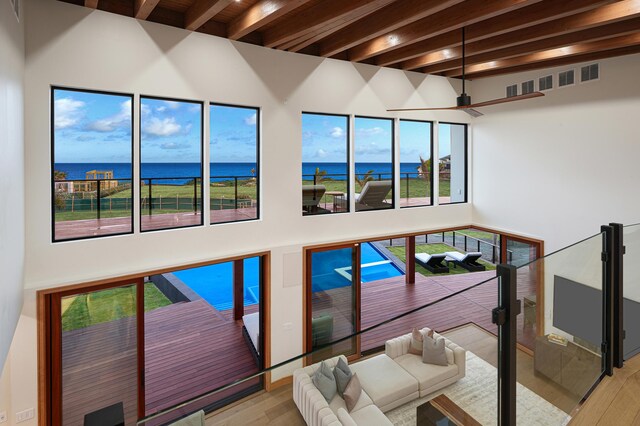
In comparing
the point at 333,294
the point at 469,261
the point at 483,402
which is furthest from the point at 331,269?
the point at 469,261

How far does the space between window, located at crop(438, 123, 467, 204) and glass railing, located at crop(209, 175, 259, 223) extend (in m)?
3.85

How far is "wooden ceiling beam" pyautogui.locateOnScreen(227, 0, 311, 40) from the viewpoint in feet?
13.3

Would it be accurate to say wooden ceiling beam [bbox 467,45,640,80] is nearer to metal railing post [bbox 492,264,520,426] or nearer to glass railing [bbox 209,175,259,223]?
glass railing [bbox 209,175,259,223]

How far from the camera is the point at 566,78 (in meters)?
6.23

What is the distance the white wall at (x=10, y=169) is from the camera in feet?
8.72

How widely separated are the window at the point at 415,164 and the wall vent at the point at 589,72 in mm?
2504

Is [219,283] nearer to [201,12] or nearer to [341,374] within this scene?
[201,12]

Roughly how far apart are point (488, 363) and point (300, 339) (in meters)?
4.62

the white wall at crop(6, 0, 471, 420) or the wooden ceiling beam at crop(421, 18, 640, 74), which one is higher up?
the wooden ceiling beam at crop(421, 18, 640, 74)

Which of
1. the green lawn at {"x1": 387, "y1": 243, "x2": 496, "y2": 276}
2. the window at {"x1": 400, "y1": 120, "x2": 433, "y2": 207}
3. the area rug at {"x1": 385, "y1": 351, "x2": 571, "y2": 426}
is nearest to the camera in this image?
the area rug at {"x1": 385, "y1": 351, "x2": 571, "y2": 426}

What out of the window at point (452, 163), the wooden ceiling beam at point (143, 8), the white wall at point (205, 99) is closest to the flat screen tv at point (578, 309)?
the white wall at point (205, 99)

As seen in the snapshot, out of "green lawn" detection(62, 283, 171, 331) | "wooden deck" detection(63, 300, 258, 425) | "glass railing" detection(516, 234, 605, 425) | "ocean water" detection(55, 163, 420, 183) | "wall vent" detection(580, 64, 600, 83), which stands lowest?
"wooden deck" detection(63, 300, 258, 425)

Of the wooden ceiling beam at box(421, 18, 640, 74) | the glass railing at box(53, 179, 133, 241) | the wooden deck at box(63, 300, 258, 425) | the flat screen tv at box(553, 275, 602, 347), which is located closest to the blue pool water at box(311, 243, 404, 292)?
the wooden deck at box(63, 300, 258, 425)

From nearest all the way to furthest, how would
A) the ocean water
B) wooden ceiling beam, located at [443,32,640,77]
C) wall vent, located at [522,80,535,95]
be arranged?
the ocean water → wooden ceiling beam, located at [443,32,640,77] → wall vent, located at [522,80,535,95]
